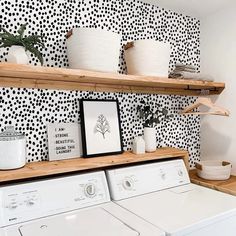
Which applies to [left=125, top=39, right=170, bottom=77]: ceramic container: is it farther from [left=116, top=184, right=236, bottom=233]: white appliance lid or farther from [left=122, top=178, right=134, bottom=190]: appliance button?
[left=116, top=184, right=236, bottom=233]: white appliance lid

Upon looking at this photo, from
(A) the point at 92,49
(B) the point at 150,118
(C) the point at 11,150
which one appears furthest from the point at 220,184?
(C) the point at 11,150

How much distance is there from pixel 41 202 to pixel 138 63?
3.43ft

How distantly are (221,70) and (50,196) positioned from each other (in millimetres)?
1757

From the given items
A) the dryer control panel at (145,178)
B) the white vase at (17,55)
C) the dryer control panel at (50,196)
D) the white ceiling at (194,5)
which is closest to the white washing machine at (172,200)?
the dryer control panel at (145,178)

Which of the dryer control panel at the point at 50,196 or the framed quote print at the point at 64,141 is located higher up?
the framed quote print at the point at 64,141

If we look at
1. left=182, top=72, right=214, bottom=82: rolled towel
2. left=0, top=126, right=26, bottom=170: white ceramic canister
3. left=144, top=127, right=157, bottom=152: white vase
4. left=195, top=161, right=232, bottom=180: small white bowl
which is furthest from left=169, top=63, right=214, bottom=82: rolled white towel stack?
left=0, top=126, right=26, bottom=170: white ceramic canister

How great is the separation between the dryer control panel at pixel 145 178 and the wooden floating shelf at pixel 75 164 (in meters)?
0.05

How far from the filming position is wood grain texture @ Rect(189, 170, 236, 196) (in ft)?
5.36

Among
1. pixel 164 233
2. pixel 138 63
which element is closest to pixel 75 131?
pixel 138 63

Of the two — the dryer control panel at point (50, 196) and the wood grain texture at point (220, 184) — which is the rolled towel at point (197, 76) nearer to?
the wood grain texture at point (220, 184)

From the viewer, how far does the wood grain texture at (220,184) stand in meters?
1.63

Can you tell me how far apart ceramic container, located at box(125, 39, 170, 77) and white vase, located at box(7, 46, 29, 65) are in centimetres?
72

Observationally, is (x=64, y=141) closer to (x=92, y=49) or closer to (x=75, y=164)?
(x=75, y=164)

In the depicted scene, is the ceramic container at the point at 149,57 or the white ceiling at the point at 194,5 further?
the white ceiling at the point at 194,5
